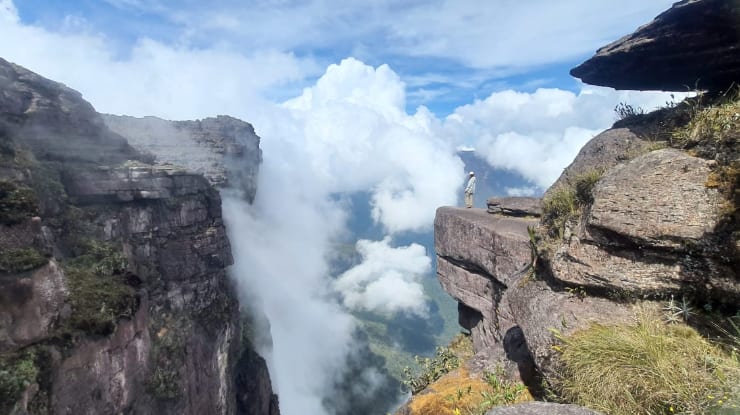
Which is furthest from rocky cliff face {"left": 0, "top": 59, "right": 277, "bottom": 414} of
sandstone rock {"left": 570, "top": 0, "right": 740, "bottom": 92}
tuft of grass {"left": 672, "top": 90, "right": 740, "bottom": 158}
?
sandstone rock {"left": 570, "top": 0, "right": 740, "bottom": 92}

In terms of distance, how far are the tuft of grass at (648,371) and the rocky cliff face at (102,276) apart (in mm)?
20962

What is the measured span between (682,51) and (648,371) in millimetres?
8035

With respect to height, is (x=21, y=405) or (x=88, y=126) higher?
(x=88, y=126)

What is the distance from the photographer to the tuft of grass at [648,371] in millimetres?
4711

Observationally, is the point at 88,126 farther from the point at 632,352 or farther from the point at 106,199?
the point at 632,352

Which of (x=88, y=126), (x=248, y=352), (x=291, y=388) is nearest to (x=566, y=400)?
(x=88, y=126)

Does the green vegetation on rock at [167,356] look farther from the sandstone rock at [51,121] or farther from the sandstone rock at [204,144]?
the sandstone rock at [204,144]

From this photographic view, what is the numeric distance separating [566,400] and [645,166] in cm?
456

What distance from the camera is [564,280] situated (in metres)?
7.79

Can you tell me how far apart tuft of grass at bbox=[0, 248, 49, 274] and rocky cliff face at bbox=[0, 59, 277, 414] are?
5 cm

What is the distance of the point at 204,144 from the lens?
221 feet

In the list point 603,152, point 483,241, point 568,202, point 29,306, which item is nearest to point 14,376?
point 29,306

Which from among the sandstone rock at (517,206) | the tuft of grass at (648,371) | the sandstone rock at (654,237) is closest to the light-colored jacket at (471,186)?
the sandstone rock at (517,206)

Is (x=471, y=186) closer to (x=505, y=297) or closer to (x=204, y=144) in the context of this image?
(x=505, y=297)
